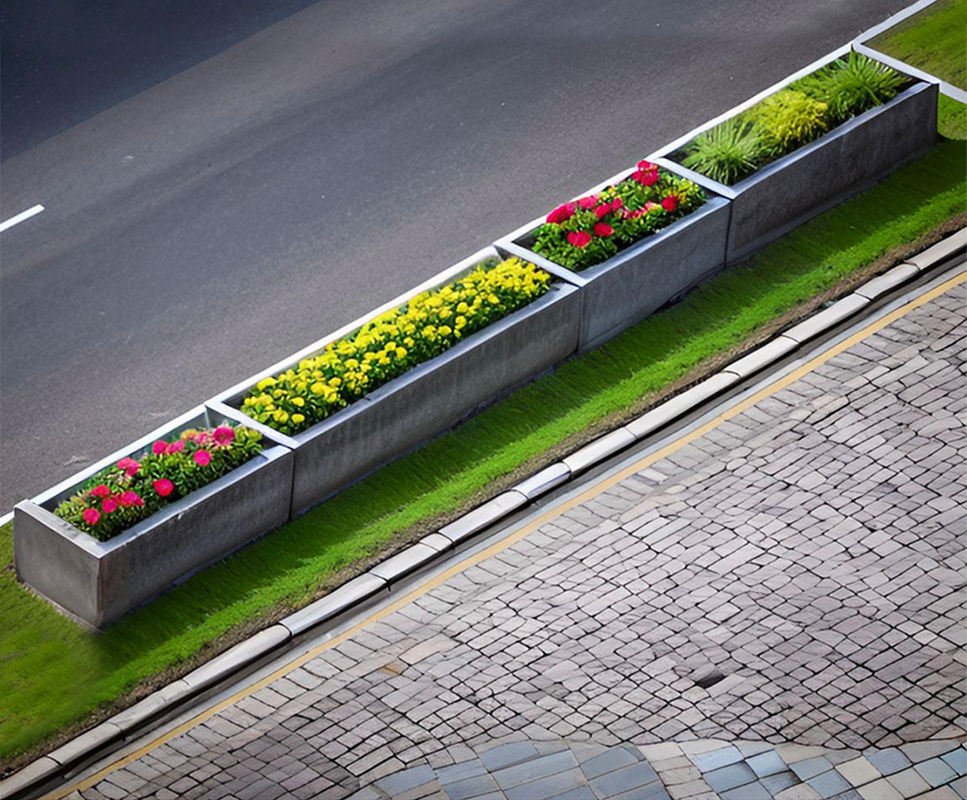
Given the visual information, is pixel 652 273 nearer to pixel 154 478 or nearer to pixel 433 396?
pixel 433 396

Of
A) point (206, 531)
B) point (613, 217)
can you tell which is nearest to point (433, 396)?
point (206, 531)

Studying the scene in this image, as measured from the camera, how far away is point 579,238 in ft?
46.7

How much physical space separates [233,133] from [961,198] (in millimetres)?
7419

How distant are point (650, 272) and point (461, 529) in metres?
3.11

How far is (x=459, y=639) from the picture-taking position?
1173cm

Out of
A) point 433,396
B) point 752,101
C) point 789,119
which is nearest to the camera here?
point 433,396

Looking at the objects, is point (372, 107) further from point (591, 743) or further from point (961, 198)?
point (591, 743)

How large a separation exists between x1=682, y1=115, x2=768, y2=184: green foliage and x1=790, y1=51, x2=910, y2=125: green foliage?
79cm

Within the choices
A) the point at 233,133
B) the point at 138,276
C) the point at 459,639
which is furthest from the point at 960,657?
the point at 233,133

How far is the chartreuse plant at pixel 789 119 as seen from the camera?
49.5 feet

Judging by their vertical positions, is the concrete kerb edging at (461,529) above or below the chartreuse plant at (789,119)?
below

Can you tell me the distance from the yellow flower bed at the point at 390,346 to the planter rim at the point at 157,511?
14.6 inches

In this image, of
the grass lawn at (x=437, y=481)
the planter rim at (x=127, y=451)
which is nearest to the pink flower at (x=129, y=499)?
the planter rim at (x=127, y=451)

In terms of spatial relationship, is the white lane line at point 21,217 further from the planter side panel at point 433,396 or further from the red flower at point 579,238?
the red flower at point 579,238
